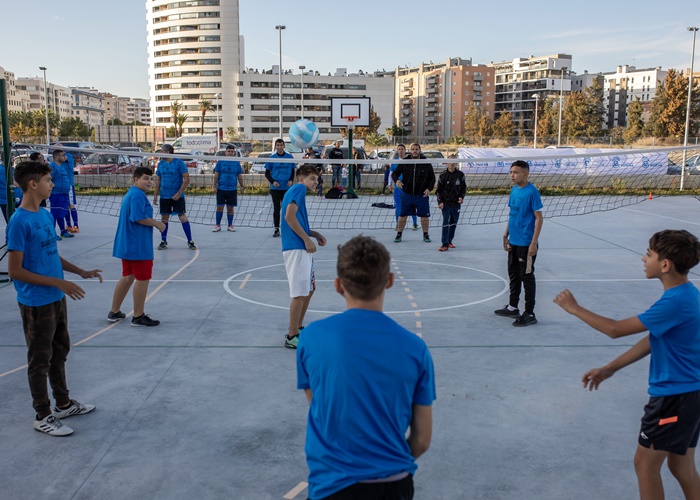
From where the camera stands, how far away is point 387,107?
12219 centimetres

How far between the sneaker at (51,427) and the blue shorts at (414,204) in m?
8.96

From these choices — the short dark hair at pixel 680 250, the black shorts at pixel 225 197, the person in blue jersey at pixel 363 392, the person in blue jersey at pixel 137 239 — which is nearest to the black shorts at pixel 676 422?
the short dark hair at pixel 680 250

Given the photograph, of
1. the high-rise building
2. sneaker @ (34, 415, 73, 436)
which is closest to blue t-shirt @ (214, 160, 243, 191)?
sneaker @ (34, 415, 73, 436)

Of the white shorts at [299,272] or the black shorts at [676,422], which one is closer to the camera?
the black shorts at [676,422]

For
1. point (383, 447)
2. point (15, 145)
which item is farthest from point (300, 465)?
point (15, 145)

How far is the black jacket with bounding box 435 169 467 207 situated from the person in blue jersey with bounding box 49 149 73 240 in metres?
7.99

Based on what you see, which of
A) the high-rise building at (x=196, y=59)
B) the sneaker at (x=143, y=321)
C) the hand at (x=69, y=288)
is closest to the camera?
the hand at (x=69, y=288)

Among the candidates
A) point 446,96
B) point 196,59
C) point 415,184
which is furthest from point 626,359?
point 446,96

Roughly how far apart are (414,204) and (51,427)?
29.9 ft

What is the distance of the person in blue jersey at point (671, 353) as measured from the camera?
9.98 ft

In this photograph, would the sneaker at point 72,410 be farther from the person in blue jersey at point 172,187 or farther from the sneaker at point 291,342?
the person in blue jersey at point 172,187

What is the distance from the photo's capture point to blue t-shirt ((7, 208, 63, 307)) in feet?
14.5

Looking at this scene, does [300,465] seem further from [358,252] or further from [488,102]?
[488,102]

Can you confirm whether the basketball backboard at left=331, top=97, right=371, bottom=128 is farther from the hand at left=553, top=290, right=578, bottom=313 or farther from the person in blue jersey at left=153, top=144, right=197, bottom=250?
the hand at left=553, top=290, right=578, bottom=313
